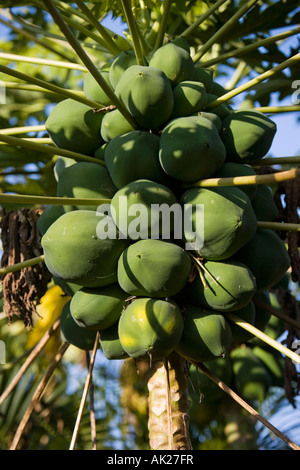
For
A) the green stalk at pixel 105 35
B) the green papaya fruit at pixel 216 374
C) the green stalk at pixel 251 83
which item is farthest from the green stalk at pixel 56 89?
the green papaya fruit at pixel 216 374

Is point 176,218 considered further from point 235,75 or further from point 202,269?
point 235,75

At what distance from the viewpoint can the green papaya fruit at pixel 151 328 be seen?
1855mm

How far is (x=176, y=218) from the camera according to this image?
2.01 metres

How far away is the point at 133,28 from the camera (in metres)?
2.22

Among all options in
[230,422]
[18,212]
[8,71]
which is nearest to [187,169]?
[8,71]

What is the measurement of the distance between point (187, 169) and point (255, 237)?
14.7 inches

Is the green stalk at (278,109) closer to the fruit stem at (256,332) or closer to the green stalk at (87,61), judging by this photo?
the green stalk at (87,61)

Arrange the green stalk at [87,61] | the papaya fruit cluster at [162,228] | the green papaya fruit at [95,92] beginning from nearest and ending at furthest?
the green stalk at [87,61]
the papaya fruit cluster at [162,228]
the green papaya fruit at [95,92]

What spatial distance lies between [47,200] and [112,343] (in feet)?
1.95

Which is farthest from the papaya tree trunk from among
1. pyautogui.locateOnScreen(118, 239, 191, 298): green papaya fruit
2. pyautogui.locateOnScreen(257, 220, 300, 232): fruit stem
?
pyautogui.locateOnScreen(257, 220, 300, 232): fruit stem

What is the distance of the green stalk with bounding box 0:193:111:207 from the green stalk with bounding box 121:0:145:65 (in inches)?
26.3

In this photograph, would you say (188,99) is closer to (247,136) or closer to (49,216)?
(247,136)

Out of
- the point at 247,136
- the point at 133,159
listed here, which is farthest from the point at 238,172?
the point at 133,159

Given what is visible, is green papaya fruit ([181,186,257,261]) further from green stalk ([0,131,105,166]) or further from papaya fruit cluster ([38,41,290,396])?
green stalk ([0,131,105,166])
